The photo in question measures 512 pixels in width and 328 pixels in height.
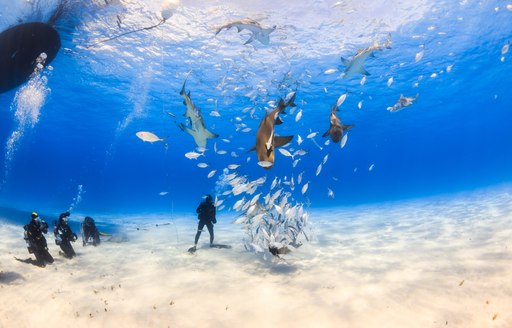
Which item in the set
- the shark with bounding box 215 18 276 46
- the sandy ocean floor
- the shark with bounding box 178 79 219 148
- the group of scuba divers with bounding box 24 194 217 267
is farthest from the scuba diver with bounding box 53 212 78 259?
the shark with bounding box 215 18 276 46

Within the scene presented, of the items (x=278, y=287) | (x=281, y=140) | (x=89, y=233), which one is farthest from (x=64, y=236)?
(x=281, y=140)

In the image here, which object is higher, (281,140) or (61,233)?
(281,140)

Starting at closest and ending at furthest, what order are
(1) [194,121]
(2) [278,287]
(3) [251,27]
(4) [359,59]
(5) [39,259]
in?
(1) [194,121] → (2) [278,287] → (3) [251,27] → (4) [359,59] → (5) [39,259]

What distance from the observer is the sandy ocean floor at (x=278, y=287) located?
463cm

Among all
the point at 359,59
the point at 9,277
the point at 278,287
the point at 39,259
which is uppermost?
the point at 359,59

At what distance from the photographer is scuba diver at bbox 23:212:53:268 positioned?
7.55 meters

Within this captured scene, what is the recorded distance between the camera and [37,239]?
7.72 metres

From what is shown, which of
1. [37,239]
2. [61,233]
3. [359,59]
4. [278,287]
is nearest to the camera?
[278,287]

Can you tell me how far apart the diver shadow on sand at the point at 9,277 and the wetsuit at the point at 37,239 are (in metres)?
0.67

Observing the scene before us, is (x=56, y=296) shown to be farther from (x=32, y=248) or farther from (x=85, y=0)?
(x=85, y=0)

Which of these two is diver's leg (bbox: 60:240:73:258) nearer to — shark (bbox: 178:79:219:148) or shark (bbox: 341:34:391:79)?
shark (bbox: 178:79:219:148)

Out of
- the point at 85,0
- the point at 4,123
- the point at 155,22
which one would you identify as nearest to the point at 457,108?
the point at 155,22

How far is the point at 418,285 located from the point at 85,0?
628 inches

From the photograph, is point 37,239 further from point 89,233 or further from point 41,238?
point 89,233
